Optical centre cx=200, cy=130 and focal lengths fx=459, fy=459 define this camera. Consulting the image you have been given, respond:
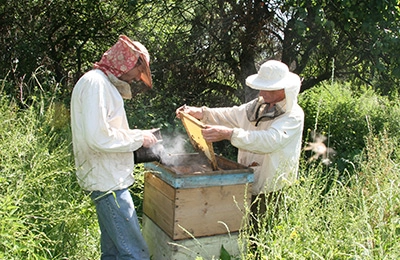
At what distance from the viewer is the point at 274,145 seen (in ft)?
10.1

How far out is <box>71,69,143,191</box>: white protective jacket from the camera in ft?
8.67

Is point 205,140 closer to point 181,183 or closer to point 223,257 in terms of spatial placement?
point 181,183

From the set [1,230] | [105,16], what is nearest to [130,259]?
[1,230]

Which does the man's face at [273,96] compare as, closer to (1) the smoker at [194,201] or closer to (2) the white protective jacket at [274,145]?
(2) the white protective jacket at [274,145]

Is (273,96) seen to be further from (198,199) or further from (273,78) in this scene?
(198,199)

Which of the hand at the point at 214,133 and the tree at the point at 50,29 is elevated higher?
the tree at the point at 50,29

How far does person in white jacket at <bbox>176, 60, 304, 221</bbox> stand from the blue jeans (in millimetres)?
694

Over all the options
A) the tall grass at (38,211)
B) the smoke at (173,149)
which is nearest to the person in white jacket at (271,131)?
the smoke at (173,149)

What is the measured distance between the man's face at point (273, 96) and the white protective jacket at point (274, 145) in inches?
1.7

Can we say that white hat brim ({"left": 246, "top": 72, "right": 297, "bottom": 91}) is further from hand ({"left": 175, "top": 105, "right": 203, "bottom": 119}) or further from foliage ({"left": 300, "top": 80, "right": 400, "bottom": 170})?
foliage ({"left": 300, "top": 80, "right": 400, "bottom": 170})

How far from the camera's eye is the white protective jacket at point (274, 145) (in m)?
3.06

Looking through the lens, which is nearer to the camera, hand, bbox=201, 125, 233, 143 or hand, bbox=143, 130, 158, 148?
hand, bbox=143, 130, 158, 148

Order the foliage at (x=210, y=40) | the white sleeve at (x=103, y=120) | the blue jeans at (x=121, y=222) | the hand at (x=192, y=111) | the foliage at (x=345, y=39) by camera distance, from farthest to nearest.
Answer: the foliage at (x=210, y=40) < the foliage at (x=345, y=39) < the hand at (x=192, y=111) < the blue jeans at (x=121, y=222) < the white sleeve at (x=103, y=120)

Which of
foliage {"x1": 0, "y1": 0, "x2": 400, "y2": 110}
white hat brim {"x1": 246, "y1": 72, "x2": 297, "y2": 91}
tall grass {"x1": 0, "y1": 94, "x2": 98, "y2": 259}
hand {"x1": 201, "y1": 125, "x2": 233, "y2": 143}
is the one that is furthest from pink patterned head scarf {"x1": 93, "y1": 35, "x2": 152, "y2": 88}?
foliage {"x1": 0, "y1": 0, "x2": 400, "y2": 110}
